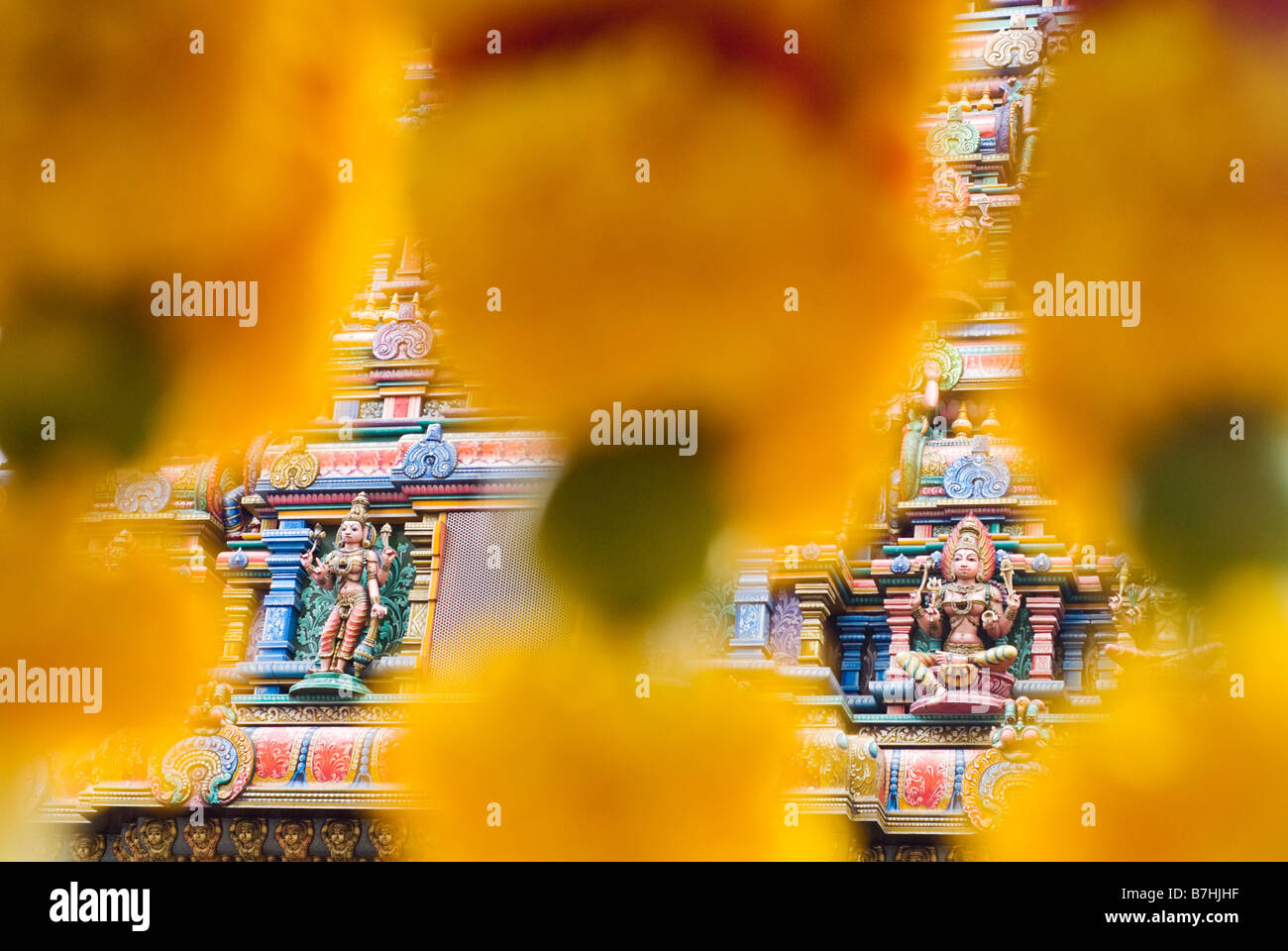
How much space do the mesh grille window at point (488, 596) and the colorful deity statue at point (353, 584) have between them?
0.29 metres

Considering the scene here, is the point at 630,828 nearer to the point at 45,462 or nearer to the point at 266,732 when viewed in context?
the point at 266,732

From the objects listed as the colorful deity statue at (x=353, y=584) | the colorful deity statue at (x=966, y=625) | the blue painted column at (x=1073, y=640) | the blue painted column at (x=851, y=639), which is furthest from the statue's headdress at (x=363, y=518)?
the blue painted column at (x=1073, y=640)

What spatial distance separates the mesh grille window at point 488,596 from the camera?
10172 millimetres

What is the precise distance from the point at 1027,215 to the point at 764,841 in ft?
9.13

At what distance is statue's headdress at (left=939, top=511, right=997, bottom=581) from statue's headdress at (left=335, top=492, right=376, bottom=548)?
2.55 meters

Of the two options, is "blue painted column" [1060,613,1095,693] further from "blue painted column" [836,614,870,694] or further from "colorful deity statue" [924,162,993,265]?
"colorful deity statue" [924,162,993,265]

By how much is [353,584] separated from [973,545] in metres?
2.73

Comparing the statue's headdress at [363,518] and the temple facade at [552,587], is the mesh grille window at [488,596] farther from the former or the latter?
the statue's headdress at [363,518]

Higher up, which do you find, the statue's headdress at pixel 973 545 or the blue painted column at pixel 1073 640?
the statue's headdress at pixel 973 545

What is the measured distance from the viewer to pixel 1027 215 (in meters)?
9.76

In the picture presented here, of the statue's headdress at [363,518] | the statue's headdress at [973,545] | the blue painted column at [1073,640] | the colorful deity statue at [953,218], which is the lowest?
the blue painted column at [1073,640]

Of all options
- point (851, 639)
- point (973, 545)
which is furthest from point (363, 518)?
point (973, 545)

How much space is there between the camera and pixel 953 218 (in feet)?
34.1
